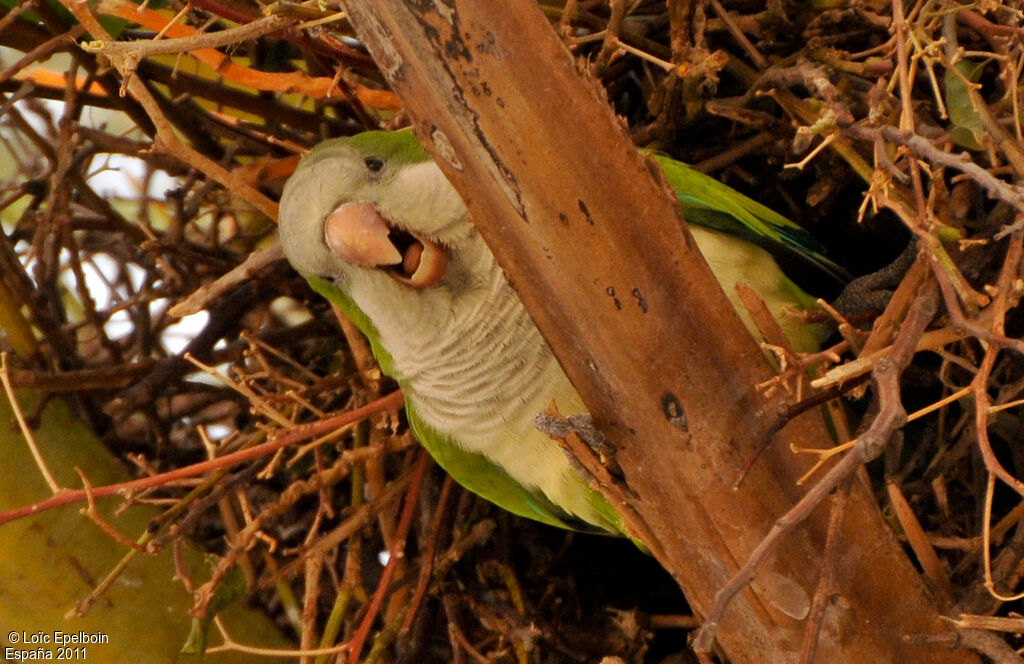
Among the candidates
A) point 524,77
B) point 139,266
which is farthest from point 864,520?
point 139,266

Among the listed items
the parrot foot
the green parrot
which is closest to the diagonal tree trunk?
the parrot foot

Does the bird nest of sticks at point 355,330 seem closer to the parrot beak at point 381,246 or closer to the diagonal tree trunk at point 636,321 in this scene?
the diagonal tree trunk at point 636,321

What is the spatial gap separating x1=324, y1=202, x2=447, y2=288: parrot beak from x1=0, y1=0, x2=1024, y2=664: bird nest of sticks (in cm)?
18

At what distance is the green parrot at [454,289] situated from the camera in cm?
116

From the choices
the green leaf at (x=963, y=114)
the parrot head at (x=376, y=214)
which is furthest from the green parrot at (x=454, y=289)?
the green leaf at (x=963, y=114)

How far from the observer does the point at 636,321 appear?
0.82 meters

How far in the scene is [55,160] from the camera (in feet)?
4.70

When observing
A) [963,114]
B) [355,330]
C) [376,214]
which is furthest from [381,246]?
[963,114]

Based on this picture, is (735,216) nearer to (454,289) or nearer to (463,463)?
(454,289)

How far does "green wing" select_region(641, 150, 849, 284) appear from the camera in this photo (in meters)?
1.20

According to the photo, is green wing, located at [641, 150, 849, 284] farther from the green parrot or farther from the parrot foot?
the parrot foot

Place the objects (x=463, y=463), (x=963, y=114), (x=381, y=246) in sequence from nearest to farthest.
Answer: (x=963, y=114) < (x=381, y=246) < (x=463, y=463)

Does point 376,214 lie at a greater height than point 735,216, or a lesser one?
greater

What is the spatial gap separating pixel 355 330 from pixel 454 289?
9.4 inches
